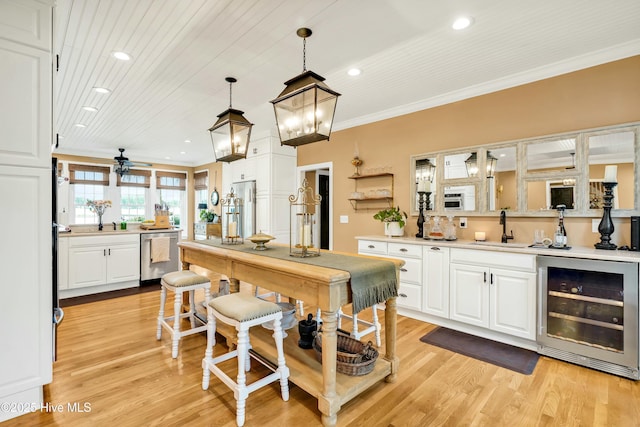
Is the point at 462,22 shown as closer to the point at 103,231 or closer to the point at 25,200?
the point at 25,200

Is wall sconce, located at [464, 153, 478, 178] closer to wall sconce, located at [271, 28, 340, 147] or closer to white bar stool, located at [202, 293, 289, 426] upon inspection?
wall sconce, located at [271, 28, 340, 147]

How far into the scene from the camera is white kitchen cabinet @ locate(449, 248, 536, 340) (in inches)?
108

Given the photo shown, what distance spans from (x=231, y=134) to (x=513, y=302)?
119 inches

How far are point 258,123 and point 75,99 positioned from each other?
247 centimetres

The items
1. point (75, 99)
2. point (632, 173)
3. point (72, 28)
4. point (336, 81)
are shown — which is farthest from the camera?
point (75, 99)

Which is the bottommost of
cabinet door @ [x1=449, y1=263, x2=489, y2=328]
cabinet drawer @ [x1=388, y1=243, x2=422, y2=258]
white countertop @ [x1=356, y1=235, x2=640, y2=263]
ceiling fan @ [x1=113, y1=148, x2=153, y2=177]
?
cabinet door @ [x1=449, y1=263, x2=489, y2=328]

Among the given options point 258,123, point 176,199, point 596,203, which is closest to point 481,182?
point 596,203

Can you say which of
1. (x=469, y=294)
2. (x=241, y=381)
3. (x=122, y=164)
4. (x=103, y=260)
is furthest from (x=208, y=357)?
(x=122, y=164)

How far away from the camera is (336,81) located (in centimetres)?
337

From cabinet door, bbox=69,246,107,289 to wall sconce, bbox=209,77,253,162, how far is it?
2987 mm

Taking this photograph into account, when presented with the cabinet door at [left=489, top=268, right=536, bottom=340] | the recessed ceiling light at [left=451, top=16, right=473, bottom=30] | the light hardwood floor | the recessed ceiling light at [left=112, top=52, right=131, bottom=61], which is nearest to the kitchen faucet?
the cabinet door at [left=489, top=268, right=536, bottom=340]

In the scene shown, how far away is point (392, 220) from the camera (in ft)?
13.0

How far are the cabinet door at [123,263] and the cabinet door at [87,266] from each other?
76 millimetres

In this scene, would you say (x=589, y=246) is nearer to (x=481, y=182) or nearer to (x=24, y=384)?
(x=481, y=182)
